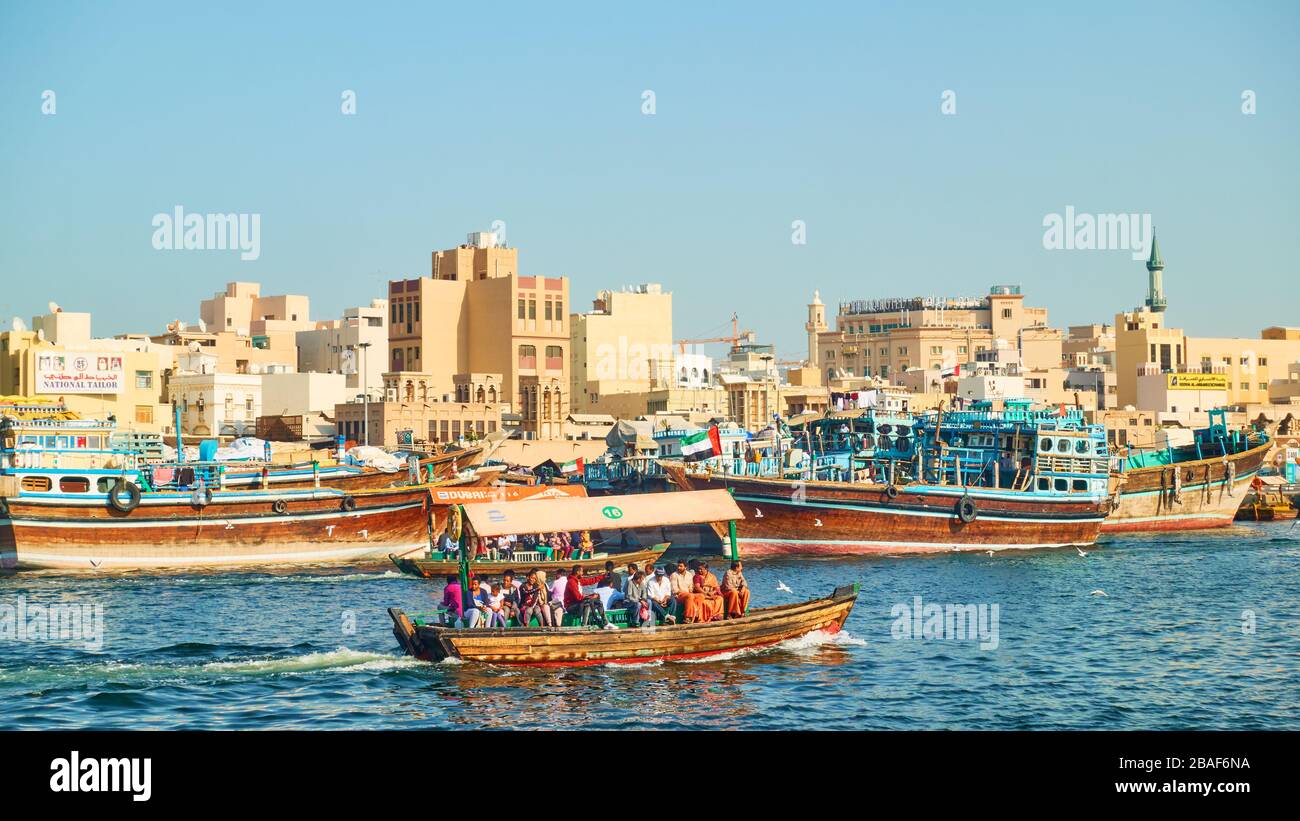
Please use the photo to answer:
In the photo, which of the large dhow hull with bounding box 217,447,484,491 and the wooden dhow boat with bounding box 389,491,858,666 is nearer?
the wooden dhow boat with bounding box 389,491,858,666

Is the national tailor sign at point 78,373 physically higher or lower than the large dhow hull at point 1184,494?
higher

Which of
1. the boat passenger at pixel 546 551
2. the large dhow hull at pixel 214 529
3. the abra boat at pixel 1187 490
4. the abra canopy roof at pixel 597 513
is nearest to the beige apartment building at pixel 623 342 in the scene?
the abra boat at pixel 1187 490

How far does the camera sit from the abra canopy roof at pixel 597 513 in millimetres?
38600

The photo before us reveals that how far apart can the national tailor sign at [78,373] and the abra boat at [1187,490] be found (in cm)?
5744

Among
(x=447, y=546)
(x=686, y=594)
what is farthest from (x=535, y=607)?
(x=447, y=546)

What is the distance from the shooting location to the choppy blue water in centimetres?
3212

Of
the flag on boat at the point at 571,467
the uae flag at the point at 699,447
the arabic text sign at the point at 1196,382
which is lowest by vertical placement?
the flag on boat at the point at 571,467

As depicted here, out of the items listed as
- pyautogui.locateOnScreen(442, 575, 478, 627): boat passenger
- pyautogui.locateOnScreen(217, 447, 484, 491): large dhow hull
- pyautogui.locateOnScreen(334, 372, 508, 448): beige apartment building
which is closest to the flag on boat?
pyautogui.locateOnScreen(334, 372, 508, 448): beige apartment building

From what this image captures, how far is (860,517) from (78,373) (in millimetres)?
49657

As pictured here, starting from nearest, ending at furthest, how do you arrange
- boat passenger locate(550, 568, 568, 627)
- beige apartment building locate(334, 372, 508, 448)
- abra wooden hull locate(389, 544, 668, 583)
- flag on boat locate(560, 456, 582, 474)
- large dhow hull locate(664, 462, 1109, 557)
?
boat passenger locate(550, 568, 568, 627)
abra wooden hull locate(389, 544, 668, 583)
large dhow hull locate(664, 462, 1109, 557)
flag on boat locate(560, 456, 582, 474)
beige apartment building locate(334, 372, 508, 448)

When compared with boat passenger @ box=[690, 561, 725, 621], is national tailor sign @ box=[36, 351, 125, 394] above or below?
above

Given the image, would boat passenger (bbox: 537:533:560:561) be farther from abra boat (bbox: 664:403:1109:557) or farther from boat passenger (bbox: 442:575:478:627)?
abra boat (bbox: 664:403:1109:557)

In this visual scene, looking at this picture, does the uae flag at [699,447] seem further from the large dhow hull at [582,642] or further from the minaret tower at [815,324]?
the minaret tower at [815,324]

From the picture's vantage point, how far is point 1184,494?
291ft
